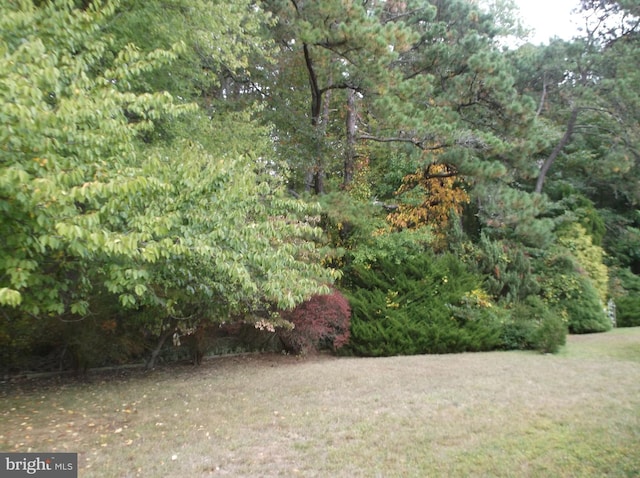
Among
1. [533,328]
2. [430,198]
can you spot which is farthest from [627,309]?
[430,198]

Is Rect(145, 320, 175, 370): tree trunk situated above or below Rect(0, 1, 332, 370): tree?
below

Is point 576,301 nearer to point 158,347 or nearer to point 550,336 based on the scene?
point 550,336

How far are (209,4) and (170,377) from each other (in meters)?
6.70

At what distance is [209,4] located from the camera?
8.04 meters

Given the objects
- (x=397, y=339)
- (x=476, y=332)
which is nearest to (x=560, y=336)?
(x=476, y=332)

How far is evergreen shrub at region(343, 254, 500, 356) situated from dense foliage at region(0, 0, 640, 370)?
0.05 m

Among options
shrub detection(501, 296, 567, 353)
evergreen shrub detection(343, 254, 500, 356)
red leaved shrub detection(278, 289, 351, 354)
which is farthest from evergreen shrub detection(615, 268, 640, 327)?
red leaved shrub detection(278, 289, 351, 354)

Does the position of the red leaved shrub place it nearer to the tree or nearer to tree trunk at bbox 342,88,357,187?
the tree

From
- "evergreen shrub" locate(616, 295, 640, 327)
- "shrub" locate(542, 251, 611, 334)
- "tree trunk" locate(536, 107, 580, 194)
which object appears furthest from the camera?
"tree trunk" locate(536, 107, 580, 194)

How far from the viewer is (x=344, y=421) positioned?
5.07 meters

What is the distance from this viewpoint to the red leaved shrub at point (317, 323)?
939 centimetres

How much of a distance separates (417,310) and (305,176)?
220 inches

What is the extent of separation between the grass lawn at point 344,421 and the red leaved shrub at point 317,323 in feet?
4.19

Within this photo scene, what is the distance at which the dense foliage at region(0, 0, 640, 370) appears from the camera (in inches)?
146
